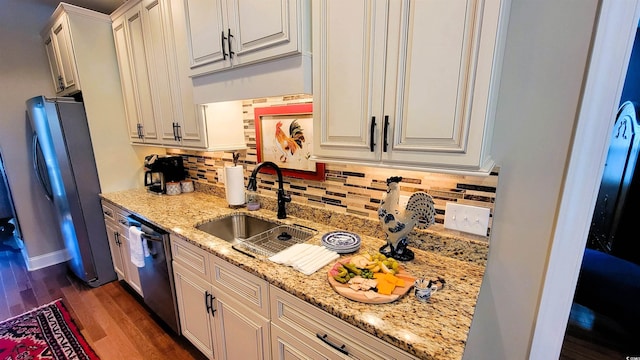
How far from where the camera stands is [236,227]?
5.99 ft

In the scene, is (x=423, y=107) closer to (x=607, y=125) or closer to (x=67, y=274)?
(x=607, y=125)

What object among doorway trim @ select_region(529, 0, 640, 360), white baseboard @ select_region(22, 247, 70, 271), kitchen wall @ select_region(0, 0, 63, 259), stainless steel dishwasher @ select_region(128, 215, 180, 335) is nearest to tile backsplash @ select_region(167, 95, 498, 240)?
doorway trim @ select_region(529, 0, 640, 360)

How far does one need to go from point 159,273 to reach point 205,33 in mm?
1540

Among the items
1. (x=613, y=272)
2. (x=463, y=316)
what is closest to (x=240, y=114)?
(x=463, y=316)

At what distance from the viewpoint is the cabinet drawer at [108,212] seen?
2.23 metres

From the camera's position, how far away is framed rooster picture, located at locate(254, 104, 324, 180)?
1581 millimetres

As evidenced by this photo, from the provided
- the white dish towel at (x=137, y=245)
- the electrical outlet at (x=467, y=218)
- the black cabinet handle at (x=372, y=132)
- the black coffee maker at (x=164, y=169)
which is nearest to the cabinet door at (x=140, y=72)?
the black coffee maker at (x=164, y=169)

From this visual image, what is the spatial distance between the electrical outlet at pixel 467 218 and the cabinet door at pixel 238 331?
3.06 ft

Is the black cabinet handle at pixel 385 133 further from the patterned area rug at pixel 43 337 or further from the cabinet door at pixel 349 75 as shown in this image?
the patterned area rug at pixel 43 337

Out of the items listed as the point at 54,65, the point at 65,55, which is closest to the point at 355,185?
the point at 65,55

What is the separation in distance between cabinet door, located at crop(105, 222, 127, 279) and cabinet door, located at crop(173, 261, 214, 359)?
3.50 ft

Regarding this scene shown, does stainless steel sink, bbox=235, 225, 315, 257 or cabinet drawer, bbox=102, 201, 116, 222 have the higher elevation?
stainless steel sink, bbox=235, 225, 315, 257

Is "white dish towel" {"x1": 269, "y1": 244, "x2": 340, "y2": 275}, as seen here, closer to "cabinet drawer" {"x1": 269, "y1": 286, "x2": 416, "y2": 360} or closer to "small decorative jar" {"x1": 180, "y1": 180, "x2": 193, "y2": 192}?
"cabinet drawer" {"x1": 269, "y1": 286, "x2": 416, "y2": 360}

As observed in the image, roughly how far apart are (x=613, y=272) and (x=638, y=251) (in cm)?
55
